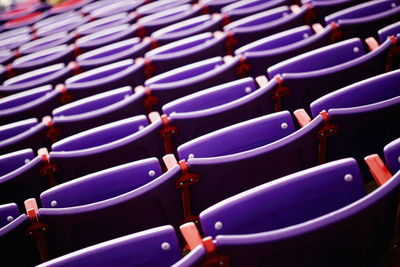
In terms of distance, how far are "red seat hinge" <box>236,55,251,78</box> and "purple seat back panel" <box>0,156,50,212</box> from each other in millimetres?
638

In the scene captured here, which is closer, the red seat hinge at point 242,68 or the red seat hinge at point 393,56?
the red seat hinge at point 393,56

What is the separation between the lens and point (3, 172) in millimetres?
1051

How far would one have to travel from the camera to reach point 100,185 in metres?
0.83

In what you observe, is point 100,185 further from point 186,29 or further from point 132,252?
point 186,29

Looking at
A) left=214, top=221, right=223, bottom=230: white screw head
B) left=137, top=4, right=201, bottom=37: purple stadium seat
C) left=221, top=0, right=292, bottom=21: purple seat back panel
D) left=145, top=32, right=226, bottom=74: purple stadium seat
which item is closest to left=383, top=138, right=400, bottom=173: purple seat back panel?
left=214, top=221, right=223, bottom=230: white screw head

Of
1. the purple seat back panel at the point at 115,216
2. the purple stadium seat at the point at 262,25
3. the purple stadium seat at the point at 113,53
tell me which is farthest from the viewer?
the purple stadium seat at the point at 113,53

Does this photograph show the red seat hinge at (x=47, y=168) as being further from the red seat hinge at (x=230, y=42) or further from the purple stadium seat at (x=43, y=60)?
the purple stadium seat at (x=43, y=60)

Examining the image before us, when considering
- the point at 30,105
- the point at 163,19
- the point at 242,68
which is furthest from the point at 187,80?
the point at 163,19

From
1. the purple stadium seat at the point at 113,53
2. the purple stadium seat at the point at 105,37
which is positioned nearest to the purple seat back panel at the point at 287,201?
the purple stadium seat at the point at 113,53

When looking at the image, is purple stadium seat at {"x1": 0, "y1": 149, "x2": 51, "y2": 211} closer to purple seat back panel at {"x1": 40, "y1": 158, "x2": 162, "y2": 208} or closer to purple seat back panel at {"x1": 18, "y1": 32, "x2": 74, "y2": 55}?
purple seat back panel at {"x1": 40, "y1": 158, "x2": 162, "y2": 208}

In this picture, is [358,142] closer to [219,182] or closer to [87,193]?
[219,182]

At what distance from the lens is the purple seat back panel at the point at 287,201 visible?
65cm

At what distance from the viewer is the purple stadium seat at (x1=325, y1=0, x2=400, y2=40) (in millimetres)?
1274

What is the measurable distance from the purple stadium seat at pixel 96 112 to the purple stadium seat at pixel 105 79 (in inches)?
A: 4.5
